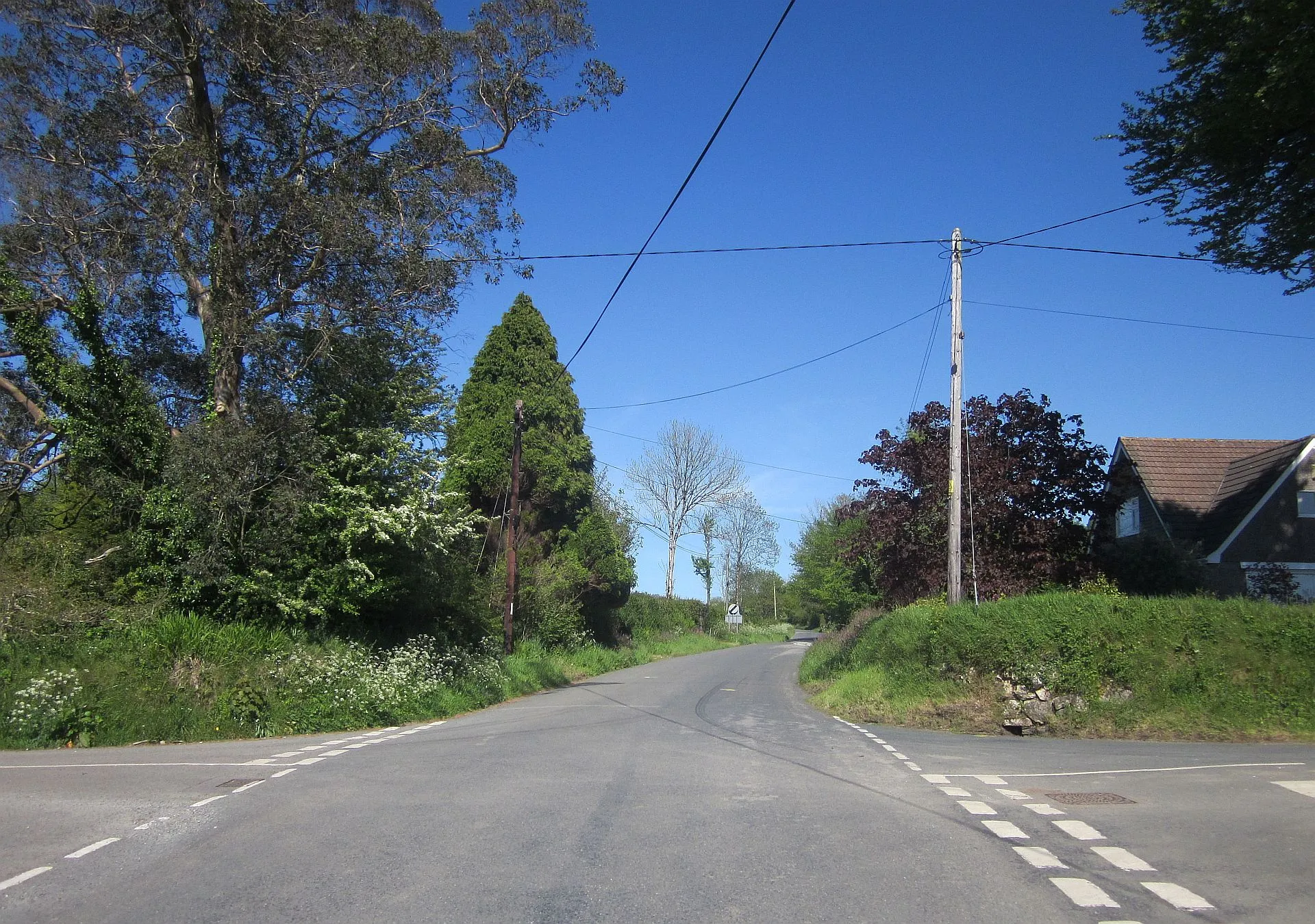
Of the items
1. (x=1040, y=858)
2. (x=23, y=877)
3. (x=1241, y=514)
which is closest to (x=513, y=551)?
(x=1241, y=514)

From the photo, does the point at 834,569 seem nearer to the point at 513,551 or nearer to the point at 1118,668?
the point at 513,551

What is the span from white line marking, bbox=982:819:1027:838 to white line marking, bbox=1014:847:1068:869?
0.40m

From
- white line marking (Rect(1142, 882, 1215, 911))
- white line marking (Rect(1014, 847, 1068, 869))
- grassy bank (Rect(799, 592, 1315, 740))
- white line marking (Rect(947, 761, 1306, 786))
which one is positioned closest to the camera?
white line marking (Rect(1142, 882, 1215, 911))

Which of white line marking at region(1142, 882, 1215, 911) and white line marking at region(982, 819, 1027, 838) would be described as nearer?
white line marking at region(1142, 882, 1215, 911)

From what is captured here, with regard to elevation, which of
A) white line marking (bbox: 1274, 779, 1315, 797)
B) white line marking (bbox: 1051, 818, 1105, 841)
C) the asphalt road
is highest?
white line marking (bbox: 1274, 779, 1315, 797)

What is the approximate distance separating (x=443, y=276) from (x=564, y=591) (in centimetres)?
1715

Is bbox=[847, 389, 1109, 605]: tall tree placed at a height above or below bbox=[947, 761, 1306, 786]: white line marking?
above

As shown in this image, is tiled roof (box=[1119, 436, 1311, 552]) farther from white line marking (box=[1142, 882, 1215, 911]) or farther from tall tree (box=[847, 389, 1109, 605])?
white line marking (box=[1142, 882, 1215, 911])

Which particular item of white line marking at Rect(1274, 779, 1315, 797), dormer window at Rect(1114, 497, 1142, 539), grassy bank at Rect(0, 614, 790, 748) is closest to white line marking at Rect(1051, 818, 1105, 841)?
white line marking at Rect(1274, 779, 1315, 797)

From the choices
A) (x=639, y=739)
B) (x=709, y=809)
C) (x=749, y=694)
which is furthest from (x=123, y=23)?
(x=749, y=694)

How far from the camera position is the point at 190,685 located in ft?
49.5

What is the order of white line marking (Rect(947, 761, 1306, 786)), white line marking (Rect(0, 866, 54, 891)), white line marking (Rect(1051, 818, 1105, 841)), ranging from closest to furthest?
white line marking (Rect(0, 866, 54, 891))
white line marking (Rect(1051, 818, 1105, 841))
white line marking (Rect(947, 761, 1306, 786))

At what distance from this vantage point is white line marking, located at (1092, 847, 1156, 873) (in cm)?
610

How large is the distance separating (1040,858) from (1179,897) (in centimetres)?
102
